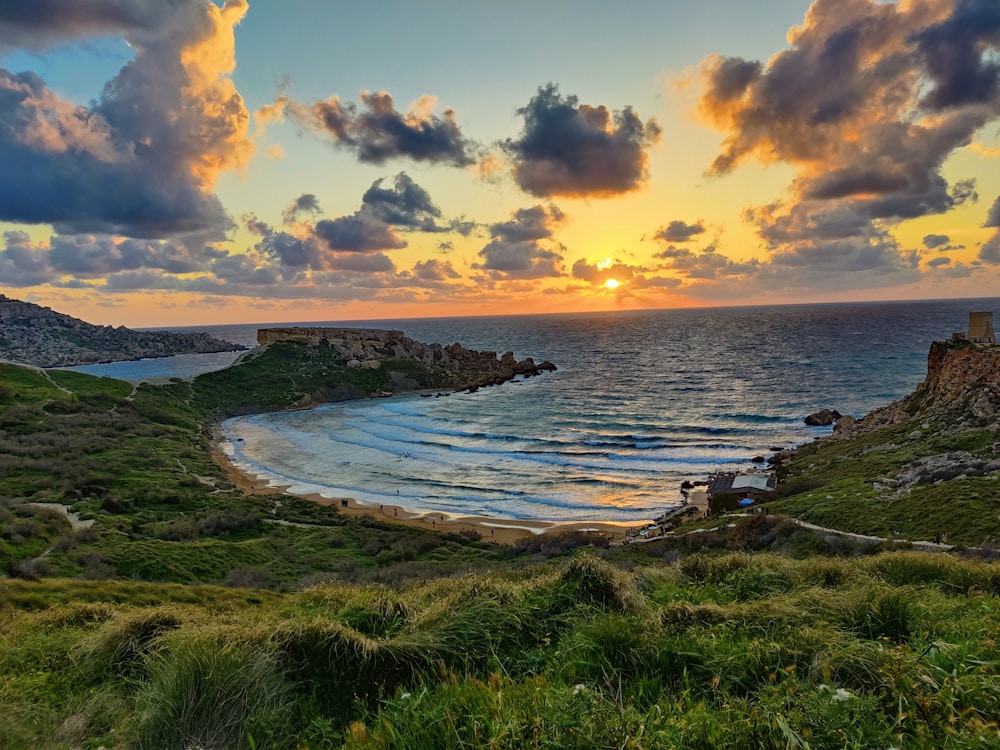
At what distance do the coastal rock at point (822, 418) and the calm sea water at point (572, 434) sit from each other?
6.86 ft

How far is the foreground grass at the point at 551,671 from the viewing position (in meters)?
3.32

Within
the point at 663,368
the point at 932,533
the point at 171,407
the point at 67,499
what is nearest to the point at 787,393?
the point at 663,368

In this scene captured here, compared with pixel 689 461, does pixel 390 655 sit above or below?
above

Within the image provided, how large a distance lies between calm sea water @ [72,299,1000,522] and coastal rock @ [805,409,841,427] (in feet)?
6.86

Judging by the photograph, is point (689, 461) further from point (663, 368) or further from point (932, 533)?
point (663, 368)

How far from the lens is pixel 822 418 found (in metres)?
57.2

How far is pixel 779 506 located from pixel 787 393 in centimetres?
5660

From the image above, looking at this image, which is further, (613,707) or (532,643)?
(532,643)

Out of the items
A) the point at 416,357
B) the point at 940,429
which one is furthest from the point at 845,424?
the point at 416,357

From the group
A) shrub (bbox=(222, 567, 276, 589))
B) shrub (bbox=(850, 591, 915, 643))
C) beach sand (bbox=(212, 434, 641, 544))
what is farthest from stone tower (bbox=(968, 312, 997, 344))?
shrub (bbox=(222, 567, 276, 589))

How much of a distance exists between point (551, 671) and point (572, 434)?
179ft

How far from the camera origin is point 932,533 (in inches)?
683

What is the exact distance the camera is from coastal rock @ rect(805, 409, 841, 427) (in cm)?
5666

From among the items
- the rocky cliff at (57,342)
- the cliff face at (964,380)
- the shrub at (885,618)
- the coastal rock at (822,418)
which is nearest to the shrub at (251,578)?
the shrub at (885,618)
